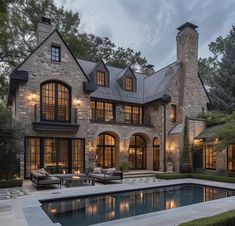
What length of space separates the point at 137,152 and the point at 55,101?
8.55m

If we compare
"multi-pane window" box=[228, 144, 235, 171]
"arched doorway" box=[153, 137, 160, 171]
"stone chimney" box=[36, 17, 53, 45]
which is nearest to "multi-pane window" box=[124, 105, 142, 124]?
"arched doorway" box=[153, 137, 160, 171]

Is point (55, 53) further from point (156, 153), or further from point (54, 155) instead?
point (156, 153)

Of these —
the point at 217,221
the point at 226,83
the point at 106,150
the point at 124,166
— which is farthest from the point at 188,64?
the point at 217,221

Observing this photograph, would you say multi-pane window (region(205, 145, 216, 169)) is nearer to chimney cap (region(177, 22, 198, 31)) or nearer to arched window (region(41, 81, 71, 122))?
chimney cap (region(177, 22, 198, 31))

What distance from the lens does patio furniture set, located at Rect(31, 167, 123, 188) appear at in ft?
40.6

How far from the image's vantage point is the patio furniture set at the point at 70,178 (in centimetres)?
1238

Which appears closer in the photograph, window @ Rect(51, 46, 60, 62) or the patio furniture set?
the patio furniture set

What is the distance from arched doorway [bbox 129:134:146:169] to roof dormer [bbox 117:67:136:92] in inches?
163

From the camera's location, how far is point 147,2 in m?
21.1

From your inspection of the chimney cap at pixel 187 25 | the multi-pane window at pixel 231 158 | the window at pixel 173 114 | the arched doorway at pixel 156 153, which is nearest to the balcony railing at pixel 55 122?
the arched doorway at pixel 156 153

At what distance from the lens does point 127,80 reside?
22172mm

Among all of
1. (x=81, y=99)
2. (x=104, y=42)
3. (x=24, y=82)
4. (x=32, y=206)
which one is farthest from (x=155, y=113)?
(x=104, y=42)

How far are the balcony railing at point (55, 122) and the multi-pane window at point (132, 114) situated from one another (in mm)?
5545

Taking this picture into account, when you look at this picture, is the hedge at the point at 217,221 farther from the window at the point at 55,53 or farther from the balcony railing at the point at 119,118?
the window at the point at 55,53
